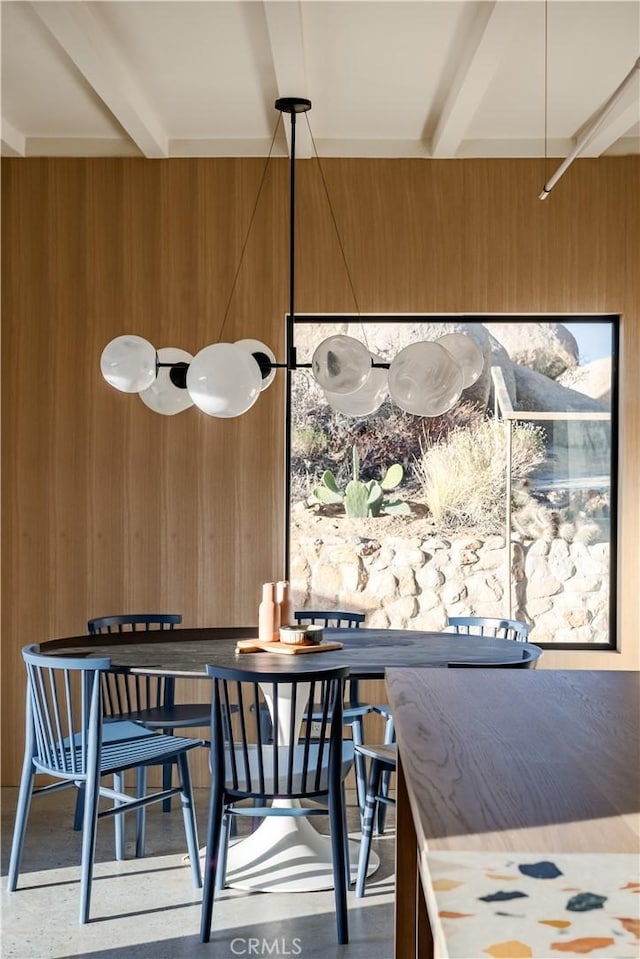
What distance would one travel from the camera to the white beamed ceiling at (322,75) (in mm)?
3215

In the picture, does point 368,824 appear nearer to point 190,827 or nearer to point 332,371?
point 190,827

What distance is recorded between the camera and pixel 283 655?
11.4ft

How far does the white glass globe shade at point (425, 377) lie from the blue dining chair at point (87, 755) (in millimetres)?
1337

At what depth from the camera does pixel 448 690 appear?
181cm

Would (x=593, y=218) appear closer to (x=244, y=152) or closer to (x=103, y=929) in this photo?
(x=244, y=152)

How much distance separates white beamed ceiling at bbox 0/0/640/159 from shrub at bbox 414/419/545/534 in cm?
137

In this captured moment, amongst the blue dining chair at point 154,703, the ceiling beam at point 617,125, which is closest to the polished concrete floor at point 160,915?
the blue dining chair at point 154,703

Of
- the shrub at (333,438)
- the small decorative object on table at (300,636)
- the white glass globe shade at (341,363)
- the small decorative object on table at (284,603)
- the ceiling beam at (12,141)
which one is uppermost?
the ceiling beam at (12,141)

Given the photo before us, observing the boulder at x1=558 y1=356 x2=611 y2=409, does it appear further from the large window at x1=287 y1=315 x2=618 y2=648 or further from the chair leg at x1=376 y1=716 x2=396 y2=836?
the chair leg at x1=376 y1=716 x2=396 y2=836

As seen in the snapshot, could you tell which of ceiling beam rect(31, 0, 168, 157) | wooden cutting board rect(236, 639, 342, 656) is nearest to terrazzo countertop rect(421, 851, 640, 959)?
wooden cutting board rect(236, 639, 342, 656)

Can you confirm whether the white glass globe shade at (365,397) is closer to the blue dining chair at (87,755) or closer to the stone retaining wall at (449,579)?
the stone retaining wall at (449,579)

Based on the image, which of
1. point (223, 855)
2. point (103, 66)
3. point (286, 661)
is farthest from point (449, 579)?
point (103, 66)

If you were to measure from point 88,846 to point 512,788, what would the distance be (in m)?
2.25

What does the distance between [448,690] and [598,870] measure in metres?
0.89
